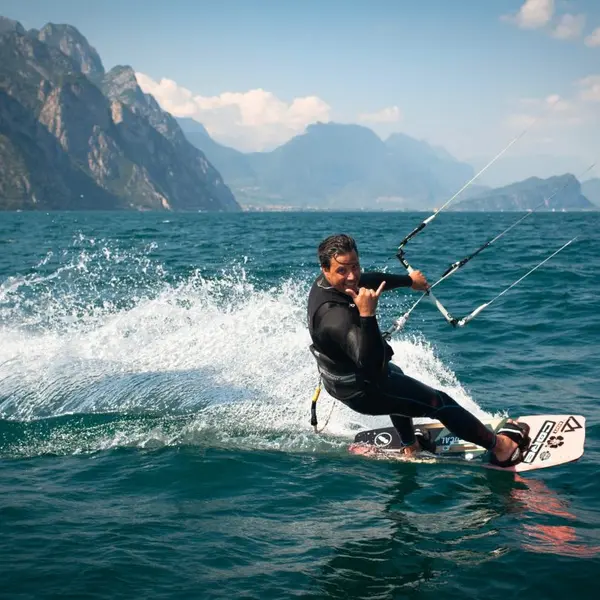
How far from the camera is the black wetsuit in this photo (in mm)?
5645

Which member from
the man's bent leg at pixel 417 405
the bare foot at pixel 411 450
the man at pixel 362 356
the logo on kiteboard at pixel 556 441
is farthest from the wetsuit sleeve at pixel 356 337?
the logo on kiteboard at pixel 556 441

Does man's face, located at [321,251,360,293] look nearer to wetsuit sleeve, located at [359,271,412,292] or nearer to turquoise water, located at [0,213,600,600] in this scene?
wetsuit sleeve, located at [359,271,412,292]

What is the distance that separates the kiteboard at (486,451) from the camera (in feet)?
24.5

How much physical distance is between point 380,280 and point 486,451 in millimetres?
2654

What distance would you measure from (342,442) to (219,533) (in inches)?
111

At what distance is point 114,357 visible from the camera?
10.7m

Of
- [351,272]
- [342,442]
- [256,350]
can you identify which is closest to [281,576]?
[351,272]

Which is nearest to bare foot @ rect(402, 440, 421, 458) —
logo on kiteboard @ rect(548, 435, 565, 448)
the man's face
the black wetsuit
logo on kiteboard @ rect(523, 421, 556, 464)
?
the black wetsuit

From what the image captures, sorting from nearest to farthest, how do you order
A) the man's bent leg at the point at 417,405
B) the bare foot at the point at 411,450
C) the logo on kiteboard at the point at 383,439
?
1. the man's bent leg at the point at 417,405
2. the bare foot at the point at 411,450
3. the logo on kiteboard at the point at 383,439

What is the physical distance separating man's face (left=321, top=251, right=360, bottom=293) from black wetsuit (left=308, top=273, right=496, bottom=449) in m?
0.16

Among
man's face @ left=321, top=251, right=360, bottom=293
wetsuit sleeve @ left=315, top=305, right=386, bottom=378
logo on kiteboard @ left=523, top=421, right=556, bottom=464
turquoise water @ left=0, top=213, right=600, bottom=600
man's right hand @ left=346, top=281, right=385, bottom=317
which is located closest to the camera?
turquoise water @ left=0, top=213, right=600, bottom=600

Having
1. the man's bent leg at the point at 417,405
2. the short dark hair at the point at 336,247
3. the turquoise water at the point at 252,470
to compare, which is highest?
the short dark hair at the point at 336,247

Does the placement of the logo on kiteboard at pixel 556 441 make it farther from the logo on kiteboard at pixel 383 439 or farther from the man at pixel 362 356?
the logo on kiteboard at pixel 383 439

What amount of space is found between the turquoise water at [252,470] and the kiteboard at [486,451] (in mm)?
223
